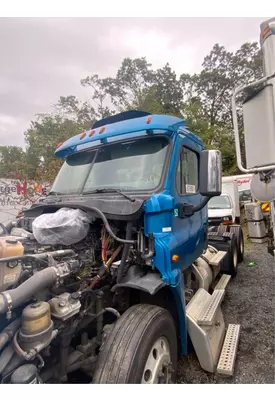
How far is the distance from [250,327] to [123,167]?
8.98ft

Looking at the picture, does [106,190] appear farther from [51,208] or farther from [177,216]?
[177,216]

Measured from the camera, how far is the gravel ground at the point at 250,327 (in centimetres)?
237

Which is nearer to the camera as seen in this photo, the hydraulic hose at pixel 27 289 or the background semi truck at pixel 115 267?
the hydraulic hose at pixel 27 289

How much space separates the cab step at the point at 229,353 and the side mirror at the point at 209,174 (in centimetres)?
162

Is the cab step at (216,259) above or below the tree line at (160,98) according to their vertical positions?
below

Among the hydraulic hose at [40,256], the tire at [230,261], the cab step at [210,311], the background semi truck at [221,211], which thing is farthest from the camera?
the background semi truck at [221,211]

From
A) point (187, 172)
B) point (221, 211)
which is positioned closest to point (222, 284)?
point (187, 172)

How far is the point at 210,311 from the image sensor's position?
2535mm

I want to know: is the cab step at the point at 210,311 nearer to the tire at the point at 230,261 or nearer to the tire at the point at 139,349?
the tire at the point at 139,349

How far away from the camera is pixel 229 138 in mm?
18172

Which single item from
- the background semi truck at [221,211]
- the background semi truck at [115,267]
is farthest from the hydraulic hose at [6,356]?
the background semi truck at [221,211]

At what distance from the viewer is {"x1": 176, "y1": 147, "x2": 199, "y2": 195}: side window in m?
2.59

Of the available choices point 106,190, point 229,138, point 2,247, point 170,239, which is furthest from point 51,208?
point 229,138

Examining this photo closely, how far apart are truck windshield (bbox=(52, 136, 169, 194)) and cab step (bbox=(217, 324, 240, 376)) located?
1.81m
